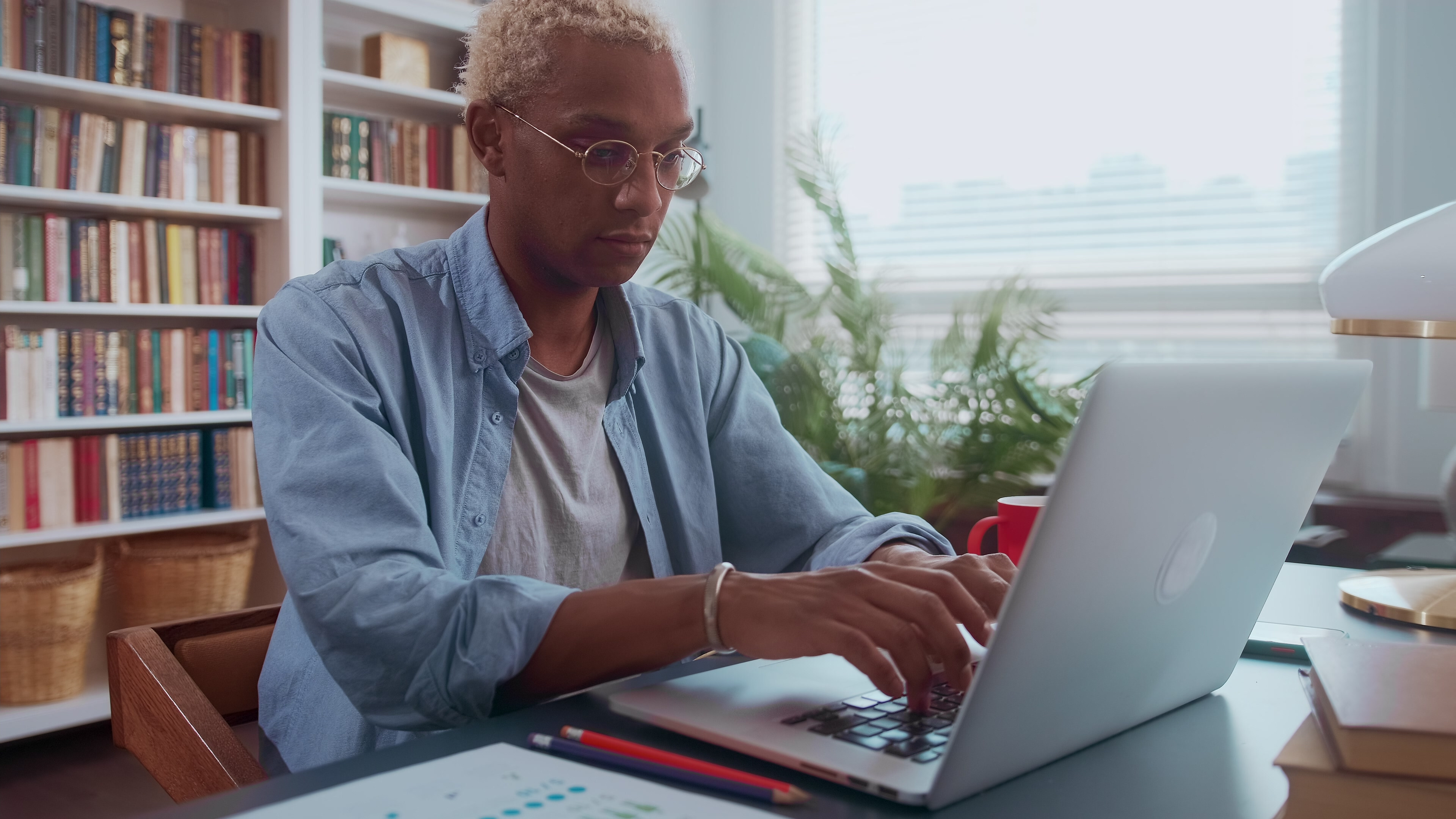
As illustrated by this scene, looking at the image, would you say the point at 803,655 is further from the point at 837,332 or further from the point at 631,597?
the point at 837,332

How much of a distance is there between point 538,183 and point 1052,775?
794 millimetres

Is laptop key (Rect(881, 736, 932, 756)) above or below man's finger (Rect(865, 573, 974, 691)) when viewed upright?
below

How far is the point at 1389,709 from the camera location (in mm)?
492

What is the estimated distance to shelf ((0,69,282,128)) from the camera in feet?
8.36

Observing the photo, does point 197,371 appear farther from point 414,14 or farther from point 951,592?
point 951,592

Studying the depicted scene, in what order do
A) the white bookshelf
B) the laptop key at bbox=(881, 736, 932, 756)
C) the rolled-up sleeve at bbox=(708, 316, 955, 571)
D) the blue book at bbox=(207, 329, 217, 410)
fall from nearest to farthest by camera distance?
the laptop key at bbox=(881, 736, 932, 756)
the rolled-up sleeve at bbox=(708, 316, 955, 571)
the white bookshelf
the blue book at bbox=(207, 329, 217, 410)

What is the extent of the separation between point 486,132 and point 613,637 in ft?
2.24

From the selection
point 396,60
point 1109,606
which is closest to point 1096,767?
point 1109,606

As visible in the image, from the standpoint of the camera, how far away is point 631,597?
743mm

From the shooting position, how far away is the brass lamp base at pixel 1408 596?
3.28ft

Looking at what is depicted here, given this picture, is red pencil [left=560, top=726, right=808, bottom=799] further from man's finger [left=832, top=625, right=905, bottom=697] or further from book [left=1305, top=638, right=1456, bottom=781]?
book [left=1305, top=638, right=1456, bottom=781]

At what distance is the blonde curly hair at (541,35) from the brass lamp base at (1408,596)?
849mm

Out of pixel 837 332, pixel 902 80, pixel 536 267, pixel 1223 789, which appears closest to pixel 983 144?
pixel 902 80

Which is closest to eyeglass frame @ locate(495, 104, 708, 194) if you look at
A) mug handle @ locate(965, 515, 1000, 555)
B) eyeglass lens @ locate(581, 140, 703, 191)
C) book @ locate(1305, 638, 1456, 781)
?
eyeglass lens @ locate(581, 140, 703, 191)
